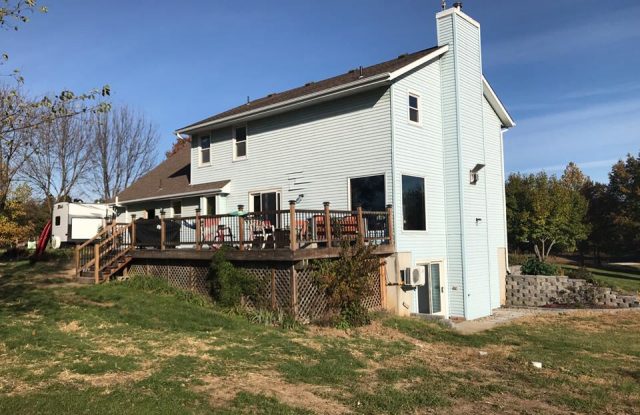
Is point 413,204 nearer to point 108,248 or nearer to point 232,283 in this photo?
point 232,283

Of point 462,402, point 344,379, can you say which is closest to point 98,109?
point 344,379

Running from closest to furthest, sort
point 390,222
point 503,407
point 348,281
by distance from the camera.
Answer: point 503,407 < point 348,281 < point 390,222

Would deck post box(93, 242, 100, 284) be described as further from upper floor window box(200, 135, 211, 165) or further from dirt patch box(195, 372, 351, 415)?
dirt patch box(195, 372, 351, 415)

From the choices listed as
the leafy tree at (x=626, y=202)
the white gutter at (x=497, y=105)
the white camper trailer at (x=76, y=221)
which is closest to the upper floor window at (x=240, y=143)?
the white gutter at (x=497, y=105)

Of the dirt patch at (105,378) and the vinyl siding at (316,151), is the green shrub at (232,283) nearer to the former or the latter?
the vinyl siding at (316,151)

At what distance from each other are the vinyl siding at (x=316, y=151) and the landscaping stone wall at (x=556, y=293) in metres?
8.25

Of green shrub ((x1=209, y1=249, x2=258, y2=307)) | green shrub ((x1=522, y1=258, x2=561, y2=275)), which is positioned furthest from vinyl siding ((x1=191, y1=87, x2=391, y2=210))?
green shrub ((x1=522, y1=258, x2=561, y2=275))

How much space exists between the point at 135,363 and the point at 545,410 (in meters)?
5.76

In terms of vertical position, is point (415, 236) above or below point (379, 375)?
above

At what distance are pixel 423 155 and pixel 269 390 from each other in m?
10.3

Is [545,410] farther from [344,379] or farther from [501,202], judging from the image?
[501,202]

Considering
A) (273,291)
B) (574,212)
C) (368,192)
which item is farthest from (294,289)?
(574,212)

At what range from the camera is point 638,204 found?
40906 millimetres

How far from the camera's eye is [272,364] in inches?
313
